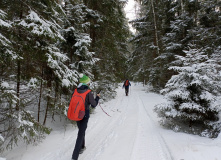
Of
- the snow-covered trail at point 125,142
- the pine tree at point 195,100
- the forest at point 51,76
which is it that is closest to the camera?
the snow-covered trail at point 125,142

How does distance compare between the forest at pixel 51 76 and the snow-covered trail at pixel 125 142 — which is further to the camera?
the forest at pixel 51 76

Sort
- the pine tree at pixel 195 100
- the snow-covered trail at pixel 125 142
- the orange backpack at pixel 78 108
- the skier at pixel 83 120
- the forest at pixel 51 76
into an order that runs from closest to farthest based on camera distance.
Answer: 1. the orange backpack at pixel 78 108
2. the skier at pixel 83 120
3. the snow-covered trail at pixel 125 142
4. the forest at pixel 51 76
5. the pine tree at pixel 195 100

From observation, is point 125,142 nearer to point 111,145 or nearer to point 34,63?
point 111,145

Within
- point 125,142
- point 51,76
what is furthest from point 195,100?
point 51,76

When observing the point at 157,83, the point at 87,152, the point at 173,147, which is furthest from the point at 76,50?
the point at 157,83

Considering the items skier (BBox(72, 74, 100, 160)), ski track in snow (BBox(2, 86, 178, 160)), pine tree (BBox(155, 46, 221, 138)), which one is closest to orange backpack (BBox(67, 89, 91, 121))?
skier (BBox(72, 74, 100, 160))

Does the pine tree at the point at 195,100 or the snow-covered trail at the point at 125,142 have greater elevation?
the pine tree at the point at 195,100

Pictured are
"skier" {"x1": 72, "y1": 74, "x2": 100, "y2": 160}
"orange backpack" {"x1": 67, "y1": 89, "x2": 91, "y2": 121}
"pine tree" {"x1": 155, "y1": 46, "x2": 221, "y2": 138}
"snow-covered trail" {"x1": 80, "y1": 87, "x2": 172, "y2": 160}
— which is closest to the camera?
"orange backpack" {"x1": 67, "y1": 89, "x2": 91, "y2": 121}

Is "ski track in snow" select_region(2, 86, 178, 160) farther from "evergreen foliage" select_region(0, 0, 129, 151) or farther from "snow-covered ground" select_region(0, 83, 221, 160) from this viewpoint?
"evergreen foliage" select_region(0, 0, 129, 151)

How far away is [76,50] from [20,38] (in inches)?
111

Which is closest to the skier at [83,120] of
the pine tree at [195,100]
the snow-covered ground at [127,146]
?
the snow-covered ground at [127,146]

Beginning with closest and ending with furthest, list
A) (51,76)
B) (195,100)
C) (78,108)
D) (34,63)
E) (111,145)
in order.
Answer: (78,108), (111,145), (195,100), (34,63), (51,76)

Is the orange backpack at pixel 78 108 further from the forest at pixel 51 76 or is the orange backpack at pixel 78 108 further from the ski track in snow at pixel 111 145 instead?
the forest at pixel 51 76

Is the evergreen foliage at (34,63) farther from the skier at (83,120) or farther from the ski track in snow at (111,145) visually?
the skier at (83,120)
